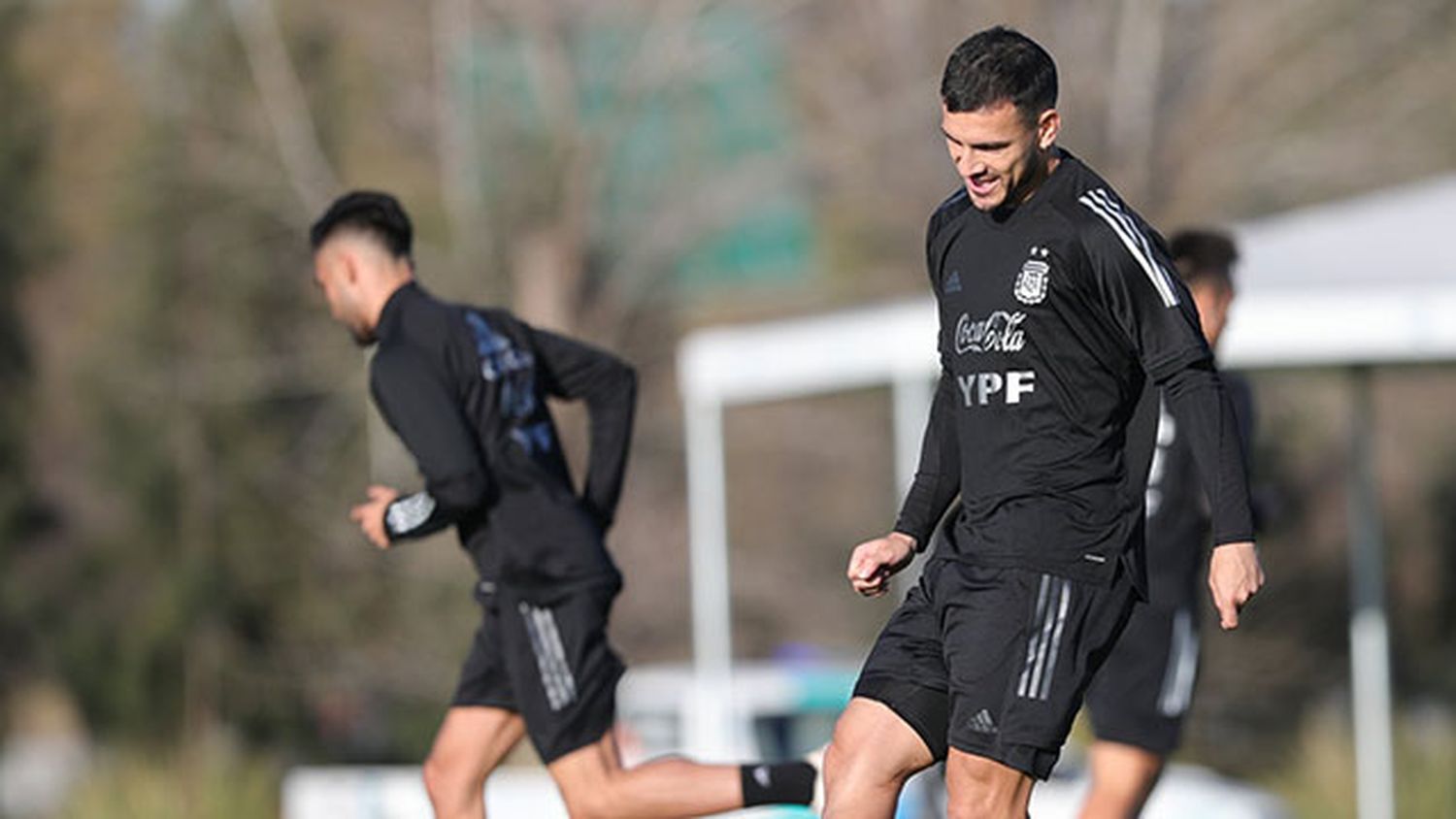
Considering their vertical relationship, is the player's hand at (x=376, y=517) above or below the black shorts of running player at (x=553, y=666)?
above

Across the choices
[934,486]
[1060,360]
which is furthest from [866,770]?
[1060,360]

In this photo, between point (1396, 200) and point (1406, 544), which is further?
point (1406, 544)

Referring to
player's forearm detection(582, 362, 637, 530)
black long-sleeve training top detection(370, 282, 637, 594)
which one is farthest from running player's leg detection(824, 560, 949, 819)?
player's forearm detection(582, 362, 637, 530)

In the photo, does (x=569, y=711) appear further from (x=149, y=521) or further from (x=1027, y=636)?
(x=149, y=521)

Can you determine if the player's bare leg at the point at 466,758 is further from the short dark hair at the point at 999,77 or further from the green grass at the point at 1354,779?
the green grass at the point at 1354,779

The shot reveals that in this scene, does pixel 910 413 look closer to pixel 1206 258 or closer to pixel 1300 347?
pixel 1300 347

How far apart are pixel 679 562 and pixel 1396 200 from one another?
614 inches

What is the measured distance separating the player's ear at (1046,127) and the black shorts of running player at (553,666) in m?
2.35

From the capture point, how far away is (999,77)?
215 inches

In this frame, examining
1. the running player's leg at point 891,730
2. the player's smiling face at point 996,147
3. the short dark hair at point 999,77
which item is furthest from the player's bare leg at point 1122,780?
the short dark hair at point 999,77

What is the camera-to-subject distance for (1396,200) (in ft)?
44.5

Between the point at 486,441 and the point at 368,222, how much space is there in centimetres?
73

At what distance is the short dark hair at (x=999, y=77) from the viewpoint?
545 centimetres

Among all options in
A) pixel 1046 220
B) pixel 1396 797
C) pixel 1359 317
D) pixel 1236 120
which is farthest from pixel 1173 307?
pixel 1236 120
